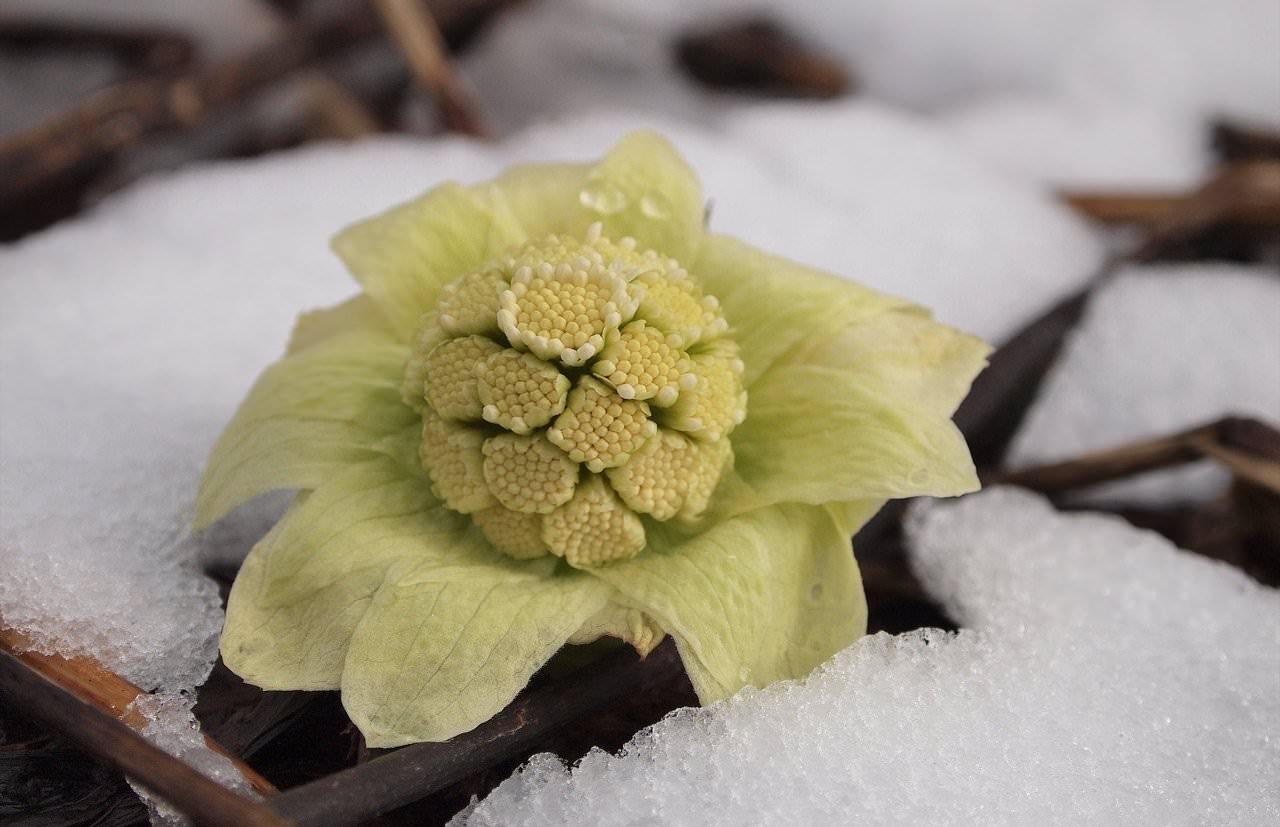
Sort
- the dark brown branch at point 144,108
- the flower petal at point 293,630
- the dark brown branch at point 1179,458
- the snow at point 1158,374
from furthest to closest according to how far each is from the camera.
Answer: the dark brown branch at point 144,108, the snow at point 1158,374, the dark brown branch at point 1179,458, the flower petal at point 293,630

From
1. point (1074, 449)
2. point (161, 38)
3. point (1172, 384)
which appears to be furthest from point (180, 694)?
point (161, 38)

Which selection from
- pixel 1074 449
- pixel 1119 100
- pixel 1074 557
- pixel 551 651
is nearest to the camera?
pixel 551 651

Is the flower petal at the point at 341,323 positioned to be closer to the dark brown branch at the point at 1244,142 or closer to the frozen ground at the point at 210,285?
the frozen ground at the point at 210,285

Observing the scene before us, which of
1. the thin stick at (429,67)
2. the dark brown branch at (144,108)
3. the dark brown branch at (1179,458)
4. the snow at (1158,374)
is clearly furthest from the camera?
the thin stick at (429,67)

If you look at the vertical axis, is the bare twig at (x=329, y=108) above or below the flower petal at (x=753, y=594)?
above

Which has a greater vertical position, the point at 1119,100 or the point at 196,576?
the point at 196,576

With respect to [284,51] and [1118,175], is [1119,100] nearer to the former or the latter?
[1118,175]

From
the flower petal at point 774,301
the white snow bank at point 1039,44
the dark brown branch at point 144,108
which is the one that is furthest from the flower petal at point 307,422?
the white snow bank at point 1039,44
